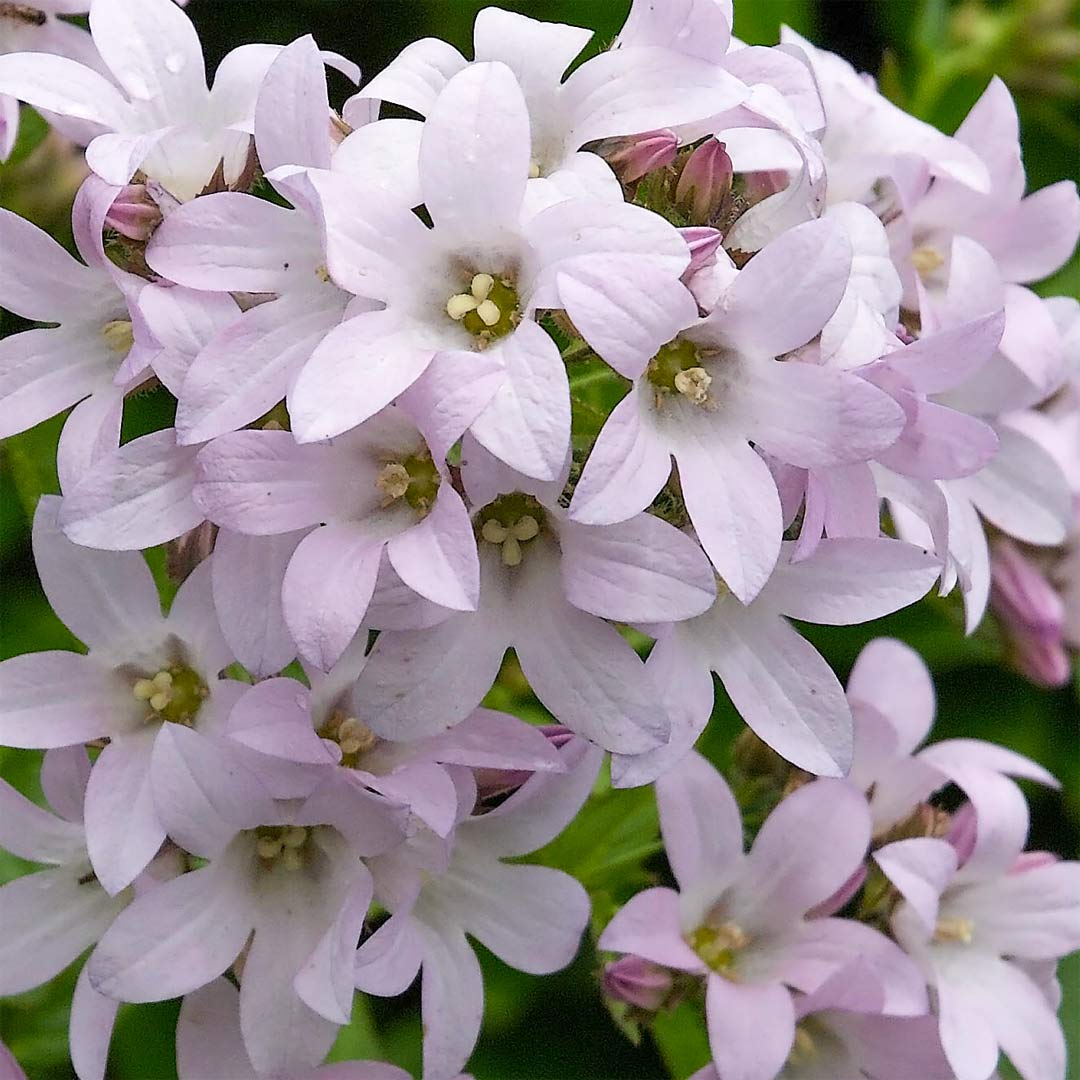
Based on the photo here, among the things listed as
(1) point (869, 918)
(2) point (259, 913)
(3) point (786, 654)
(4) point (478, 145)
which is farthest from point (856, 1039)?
(4) point (478, 145)

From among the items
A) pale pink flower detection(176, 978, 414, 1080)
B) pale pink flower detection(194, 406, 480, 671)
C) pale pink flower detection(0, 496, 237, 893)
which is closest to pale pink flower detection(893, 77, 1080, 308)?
pale pink flower detection(194, 406, 480, 671)

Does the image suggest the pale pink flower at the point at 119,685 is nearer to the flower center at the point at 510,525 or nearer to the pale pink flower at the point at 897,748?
the flower center at the point at 510,525

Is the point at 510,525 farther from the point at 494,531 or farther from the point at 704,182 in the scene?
the point at 704,182

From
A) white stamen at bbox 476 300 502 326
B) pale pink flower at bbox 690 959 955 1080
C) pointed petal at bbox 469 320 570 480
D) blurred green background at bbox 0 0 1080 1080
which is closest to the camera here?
pointed petal at bbox 469 320 570 480

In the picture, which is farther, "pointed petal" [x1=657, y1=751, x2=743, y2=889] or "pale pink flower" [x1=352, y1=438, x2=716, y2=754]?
"pointed petal" [x1=657, y1=751, x2=743, y2=889]

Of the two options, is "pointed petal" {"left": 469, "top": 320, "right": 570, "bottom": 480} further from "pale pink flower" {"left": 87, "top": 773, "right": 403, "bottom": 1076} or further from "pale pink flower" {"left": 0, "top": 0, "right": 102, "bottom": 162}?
"pale pink flower" {"left": 0, "top": 0, "right": 102, "bottom": 162}

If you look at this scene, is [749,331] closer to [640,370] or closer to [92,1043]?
[640,370]

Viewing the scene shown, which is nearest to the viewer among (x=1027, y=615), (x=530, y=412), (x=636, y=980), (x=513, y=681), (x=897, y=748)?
(x=530, y=412)
